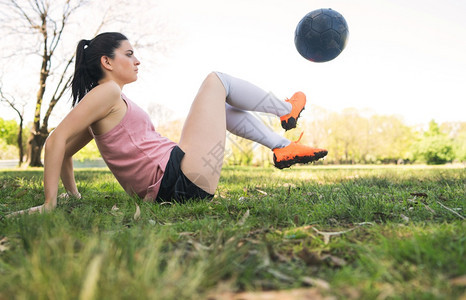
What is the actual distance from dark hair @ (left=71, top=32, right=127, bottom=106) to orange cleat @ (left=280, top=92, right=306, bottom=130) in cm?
156

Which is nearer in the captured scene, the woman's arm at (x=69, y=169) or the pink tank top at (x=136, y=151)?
the pink tank top at (x=136, y=151)

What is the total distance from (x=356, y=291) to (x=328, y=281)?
5.1 inches

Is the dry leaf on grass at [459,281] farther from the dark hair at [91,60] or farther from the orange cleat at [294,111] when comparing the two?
the dark hair at [91,60]

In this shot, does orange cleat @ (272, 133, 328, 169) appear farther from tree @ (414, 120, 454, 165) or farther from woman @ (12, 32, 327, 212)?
tree @ (414, 120, 454, 165)

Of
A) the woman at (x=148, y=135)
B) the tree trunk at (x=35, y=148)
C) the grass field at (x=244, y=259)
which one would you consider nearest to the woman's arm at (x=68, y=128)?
the woman at (x=148, y=135)

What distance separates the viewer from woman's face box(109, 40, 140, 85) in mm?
2580

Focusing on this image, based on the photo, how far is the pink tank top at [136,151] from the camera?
7.94ft

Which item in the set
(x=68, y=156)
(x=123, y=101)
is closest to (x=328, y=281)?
(x=123, y=101)

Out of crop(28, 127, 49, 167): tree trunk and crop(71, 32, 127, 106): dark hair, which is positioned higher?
crop(71, 32, 127, 106): dark hair

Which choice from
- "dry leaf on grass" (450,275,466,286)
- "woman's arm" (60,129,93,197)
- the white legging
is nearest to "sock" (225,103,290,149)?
the white legging

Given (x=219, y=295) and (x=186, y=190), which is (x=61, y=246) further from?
(x=186, y=190)

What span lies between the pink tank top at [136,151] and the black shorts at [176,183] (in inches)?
→ 1.7

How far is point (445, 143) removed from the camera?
33000 mm

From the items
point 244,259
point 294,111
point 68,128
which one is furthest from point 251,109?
point 244,259
